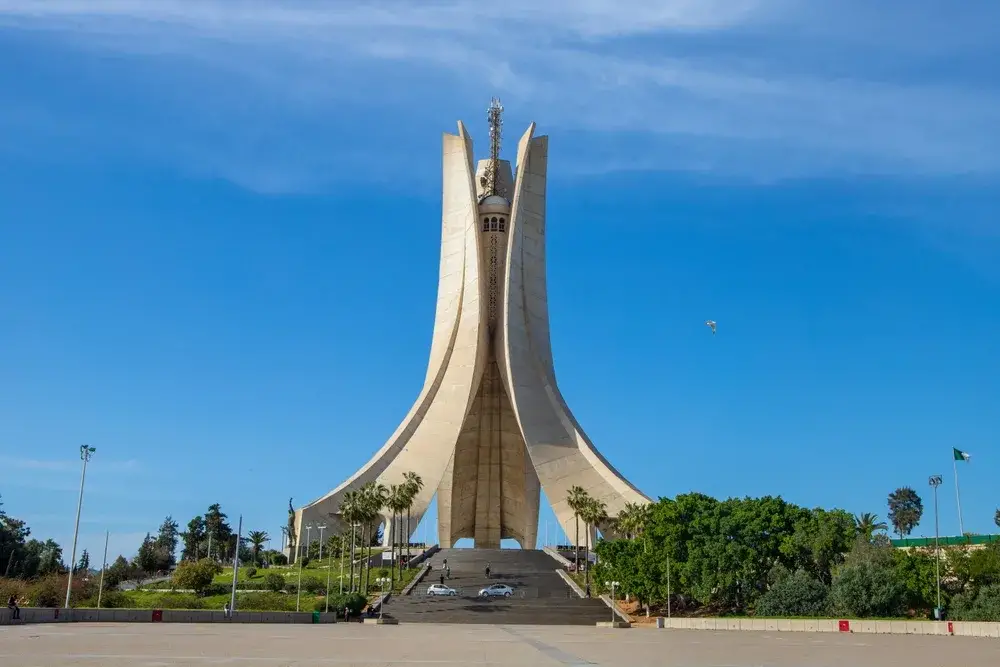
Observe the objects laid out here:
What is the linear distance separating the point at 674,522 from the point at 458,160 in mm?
Result: 21411

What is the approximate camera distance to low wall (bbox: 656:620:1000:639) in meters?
21.2

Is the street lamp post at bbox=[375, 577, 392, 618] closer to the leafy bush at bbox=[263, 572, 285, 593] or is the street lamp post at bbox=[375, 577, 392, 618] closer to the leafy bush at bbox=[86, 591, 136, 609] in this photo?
the leafy bush at bbox=[263, 572, 285, 593]

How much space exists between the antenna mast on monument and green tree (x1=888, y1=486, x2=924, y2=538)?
1607 inches

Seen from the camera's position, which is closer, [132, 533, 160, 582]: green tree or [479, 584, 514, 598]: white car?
[479, 584, 514, 598]: white car

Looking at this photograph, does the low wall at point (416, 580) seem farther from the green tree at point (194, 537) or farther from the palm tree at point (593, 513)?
the green tree at point (194, 537)

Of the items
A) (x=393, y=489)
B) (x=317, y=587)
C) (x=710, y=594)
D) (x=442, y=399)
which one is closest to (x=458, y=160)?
(x=442, y=399)

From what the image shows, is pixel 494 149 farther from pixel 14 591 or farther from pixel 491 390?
pixel 14 591

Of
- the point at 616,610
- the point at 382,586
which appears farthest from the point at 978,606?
the point at 382,586

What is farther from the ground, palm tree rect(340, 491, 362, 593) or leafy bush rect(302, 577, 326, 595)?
palm tree rect(340, 491, 362, 593)

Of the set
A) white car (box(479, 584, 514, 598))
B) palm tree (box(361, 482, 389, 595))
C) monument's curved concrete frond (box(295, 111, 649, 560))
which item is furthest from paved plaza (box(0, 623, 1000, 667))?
monument's curved concrete frond (box(295, 111, 649, 560))

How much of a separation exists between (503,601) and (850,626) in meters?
10.3

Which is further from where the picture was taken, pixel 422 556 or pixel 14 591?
pixel 422 556

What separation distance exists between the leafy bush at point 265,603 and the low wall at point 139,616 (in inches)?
118

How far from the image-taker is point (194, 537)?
60.2 m
